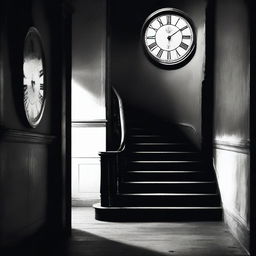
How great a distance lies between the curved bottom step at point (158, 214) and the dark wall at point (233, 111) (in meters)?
0.29

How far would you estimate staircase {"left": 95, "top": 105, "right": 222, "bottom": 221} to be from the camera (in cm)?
659

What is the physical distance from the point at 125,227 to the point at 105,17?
151 inches

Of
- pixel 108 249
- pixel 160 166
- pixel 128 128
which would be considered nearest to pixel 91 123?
pixel 128 128

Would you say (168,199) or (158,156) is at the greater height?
(158,156)

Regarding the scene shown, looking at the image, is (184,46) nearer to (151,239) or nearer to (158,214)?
(158,214)

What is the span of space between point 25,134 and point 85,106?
405cm

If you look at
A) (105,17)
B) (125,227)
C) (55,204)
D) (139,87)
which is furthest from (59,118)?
(139,87)

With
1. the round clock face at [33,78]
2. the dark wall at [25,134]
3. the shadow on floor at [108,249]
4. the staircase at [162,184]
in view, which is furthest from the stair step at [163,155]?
the round clock face at [33,78]

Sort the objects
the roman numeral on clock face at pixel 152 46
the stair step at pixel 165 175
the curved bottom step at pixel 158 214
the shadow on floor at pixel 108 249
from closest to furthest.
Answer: the shadow on floor at pixel 108 249 → the curved bottom step at pixel 158 214 → the stair step at pixel 165 175 → the roman numeral on clock face at pixel 152 46

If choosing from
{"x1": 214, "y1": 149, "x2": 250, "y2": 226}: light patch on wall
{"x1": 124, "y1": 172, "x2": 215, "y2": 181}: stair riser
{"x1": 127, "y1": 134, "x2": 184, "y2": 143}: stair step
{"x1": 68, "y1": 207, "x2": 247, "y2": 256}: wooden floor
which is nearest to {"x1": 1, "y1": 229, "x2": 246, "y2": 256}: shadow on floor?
{"x1": 68, "y1": 207, "x2": 247, "y2": 256}: wooden floor

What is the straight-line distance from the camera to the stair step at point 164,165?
764cm

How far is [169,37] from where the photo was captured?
9453 millimetres

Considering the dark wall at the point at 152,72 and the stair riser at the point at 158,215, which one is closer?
the stair riser at the point at 158,215

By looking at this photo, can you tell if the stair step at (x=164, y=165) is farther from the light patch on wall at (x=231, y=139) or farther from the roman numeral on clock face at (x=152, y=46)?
the roman numeral on clock face at (x=152, y=46)
